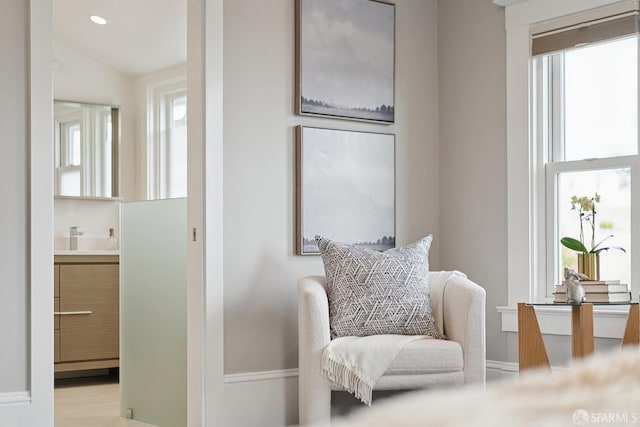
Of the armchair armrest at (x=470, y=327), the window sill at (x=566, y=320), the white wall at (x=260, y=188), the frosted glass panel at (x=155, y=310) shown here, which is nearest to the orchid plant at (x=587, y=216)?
the window sill at (x=566, y=320)

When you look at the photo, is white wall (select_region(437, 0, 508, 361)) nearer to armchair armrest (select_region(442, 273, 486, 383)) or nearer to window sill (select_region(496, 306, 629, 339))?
window sill (select_region(496, 306, 629, 339))

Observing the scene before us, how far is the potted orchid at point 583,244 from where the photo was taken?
3791 millimetres

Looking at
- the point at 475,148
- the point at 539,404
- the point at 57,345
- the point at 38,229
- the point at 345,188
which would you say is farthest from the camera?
the point at 57,345

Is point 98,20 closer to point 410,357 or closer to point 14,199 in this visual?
point 14,199

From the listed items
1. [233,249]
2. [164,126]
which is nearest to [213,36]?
[233,249]

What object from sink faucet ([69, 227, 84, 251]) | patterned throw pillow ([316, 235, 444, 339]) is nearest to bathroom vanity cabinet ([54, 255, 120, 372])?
sink faucet ([69, 227, 84, 251])

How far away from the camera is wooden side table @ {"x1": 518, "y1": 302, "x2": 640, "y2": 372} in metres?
3.47

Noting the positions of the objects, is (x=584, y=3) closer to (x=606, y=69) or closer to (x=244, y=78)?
(x=606, y=69)

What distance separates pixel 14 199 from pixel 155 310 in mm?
1023

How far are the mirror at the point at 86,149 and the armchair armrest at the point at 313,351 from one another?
324 cm

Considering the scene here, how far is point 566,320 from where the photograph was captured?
410 centimetres

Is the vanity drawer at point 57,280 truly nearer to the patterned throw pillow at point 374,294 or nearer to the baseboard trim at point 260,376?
the baseboard trim at point 260,376

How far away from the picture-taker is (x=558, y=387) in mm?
218

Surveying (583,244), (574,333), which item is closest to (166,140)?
(583,244)
